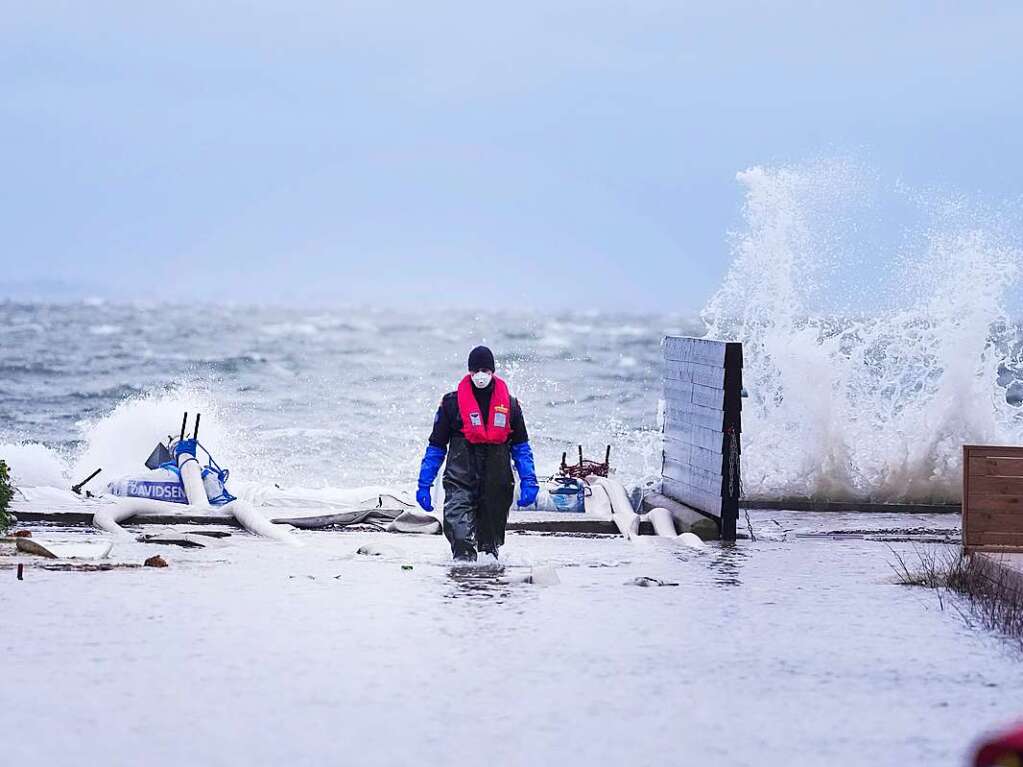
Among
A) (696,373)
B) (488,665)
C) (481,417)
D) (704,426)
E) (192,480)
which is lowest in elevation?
(488,665)

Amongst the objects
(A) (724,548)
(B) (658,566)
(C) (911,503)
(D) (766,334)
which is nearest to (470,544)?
(B) (658,566)

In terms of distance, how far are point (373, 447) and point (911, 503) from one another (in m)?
14.5

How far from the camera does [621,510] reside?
1658 centimetres

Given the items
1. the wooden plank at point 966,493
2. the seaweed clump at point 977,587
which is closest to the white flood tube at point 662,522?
the seaweed clump at point 977,587

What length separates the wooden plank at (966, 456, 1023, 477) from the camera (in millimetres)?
12734

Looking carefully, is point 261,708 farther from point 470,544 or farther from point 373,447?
point 373,447

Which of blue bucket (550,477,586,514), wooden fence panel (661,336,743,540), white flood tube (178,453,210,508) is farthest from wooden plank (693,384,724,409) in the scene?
white flood tube (178,453,210,508)

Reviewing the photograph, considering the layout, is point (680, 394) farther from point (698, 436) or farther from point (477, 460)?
point (477, 460)

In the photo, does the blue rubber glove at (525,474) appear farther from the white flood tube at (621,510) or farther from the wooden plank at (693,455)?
the wooden plank at (693,455)

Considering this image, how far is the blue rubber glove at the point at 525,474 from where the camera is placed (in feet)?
42.8

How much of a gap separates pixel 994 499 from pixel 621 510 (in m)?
4.59

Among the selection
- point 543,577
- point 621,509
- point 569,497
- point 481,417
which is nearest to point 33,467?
point 569,497

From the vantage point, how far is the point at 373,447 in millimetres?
32562

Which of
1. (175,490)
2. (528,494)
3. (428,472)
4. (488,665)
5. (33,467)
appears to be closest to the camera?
(488,665)
